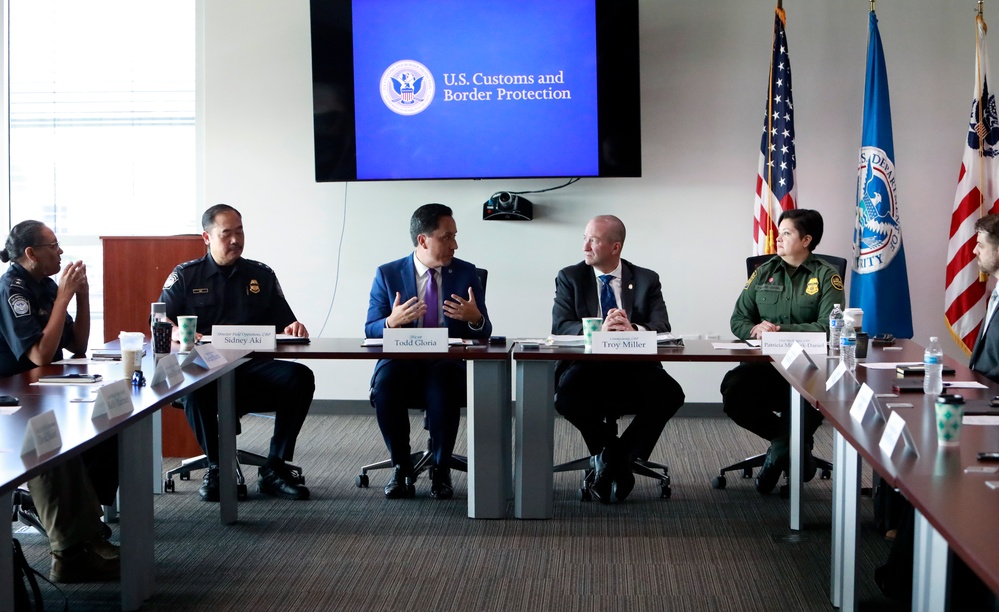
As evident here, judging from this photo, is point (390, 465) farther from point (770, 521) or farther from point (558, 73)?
point (558, 73)

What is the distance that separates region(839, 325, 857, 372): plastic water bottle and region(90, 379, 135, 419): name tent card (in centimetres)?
228

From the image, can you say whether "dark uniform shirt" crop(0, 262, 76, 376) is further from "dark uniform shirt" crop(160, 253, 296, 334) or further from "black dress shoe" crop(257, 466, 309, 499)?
"black dress shoe" crop(257, 466, 309, 499)

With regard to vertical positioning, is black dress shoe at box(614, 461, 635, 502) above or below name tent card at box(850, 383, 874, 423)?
below

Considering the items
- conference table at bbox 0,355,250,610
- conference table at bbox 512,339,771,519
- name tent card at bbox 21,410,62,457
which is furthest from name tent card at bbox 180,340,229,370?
name tent card at bbox 21,410,62,457

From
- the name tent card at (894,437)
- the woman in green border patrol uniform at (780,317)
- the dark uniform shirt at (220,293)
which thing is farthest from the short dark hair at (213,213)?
the name tent card at (894,437)

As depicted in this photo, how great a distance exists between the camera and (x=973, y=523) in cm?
167

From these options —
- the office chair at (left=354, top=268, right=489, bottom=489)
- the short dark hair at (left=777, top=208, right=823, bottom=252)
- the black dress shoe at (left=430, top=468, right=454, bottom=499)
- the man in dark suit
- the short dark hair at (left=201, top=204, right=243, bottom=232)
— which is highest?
the short dark hair at (left=201, top=204, right=243, bottom=232)

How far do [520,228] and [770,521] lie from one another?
8.93 feet

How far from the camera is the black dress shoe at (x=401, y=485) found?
13.9 feet

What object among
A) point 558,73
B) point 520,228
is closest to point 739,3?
point 558,73

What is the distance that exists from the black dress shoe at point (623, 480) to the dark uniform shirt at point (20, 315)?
7.51 ft

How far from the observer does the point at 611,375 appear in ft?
14.0

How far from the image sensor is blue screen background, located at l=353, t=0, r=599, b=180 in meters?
5.71

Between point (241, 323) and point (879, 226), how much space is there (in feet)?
11.4
